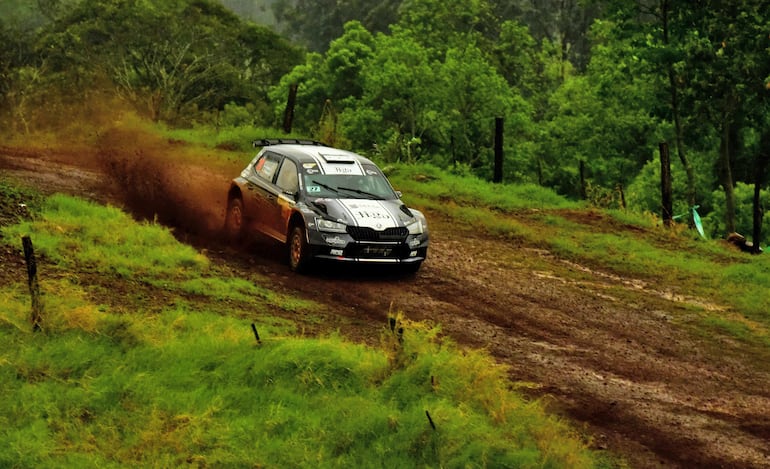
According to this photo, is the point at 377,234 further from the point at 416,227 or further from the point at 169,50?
the point at 169,50

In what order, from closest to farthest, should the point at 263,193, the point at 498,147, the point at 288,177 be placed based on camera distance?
the point at 288,177, the point at 263,193, the point at 498,147

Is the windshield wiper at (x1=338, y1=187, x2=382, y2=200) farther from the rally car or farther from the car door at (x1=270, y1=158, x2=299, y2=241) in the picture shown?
the car door at (x1=270, y1=158, x2=299, y2=241)

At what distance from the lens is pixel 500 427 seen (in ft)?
26.9

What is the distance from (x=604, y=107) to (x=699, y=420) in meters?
34.3

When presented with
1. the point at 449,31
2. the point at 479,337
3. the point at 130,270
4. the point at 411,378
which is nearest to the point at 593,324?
the point at 479,337

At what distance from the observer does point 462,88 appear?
3622cm

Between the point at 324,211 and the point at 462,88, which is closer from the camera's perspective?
the point at 324,211

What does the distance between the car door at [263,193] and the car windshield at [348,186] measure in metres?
0.75

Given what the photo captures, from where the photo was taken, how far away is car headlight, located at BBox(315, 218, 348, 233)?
44.6 ft

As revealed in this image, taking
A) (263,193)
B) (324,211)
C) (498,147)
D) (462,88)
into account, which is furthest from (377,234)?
(462,88)

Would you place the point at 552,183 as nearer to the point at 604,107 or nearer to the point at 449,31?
the point at 604,107

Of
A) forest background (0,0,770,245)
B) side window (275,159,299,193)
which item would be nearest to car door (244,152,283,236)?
side window (275,159,299,193)

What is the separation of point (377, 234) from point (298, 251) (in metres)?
1.27

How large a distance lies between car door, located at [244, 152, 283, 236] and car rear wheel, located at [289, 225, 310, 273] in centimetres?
88
